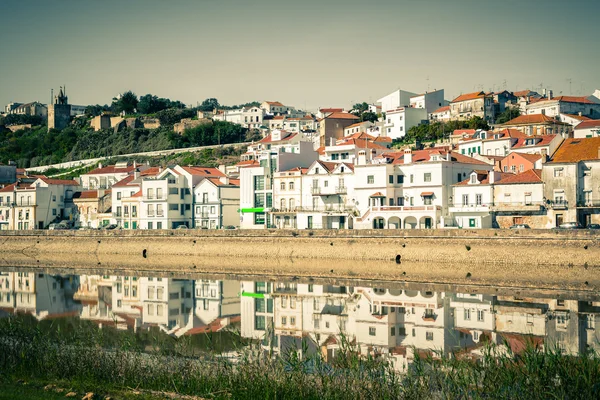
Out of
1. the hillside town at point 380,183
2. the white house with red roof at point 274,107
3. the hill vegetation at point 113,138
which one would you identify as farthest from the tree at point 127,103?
the hillside town at point 380,183

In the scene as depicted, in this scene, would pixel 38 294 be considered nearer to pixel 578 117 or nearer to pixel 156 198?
pixel 156 198

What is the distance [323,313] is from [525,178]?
26.1 metres

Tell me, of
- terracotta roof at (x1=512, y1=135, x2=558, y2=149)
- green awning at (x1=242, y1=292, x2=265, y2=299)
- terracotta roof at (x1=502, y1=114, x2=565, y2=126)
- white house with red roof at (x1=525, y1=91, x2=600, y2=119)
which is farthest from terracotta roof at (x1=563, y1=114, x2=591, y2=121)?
green awning at (x1=242, y1=292, x2=265, y2=299)

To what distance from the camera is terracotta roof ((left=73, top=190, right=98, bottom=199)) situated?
Result: 77744 millimetres

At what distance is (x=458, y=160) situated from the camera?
58750mm

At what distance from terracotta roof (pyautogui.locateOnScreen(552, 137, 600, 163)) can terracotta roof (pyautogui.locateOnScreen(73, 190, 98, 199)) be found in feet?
163

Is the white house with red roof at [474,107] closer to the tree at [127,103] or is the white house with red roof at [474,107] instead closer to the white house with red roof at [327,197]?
the white house with red roof at [327,197]

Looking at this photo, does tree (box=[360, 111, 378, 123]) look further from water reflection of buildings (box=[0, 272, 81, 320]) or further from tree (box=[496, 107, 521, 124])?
water reflection of buildings (box=[0, 272, 81, 320])

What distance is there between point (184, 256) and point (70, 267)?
9.09 metres

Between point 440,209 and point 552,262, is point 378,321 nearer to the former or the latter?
point 552,262

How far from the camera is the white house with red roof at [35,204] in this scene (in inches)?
3054

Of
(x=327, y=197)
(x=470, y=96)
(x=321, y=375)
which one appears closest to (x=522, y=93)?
(x=470, y=96)

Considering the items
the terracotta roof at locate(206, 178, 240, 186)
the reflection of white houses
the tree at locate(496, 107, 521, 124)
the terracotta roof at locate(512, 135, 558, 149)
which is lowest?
the reflection of white houses

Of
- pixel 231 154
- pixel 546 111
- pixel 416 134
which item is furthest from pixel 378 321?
pixel 231 154
